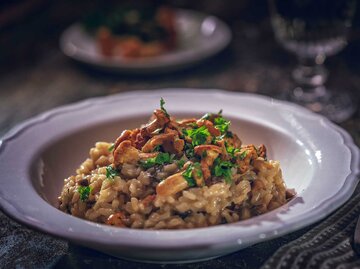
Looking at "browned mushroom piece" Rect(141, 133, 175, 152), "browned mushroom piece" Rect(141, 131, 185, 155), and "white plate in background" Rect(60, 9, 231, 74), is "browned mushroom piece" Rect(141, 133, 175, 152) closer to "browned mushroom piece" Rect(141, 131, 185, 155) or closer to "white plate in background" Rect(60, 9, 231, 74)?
"browned mushroom piece" Rect(141, 131, 185, 155)

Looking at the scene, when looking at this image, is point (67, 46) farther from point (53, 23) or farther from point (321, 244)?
point (321, 244)

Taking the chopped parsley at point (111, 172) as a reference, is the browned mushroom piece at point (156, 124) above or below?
above

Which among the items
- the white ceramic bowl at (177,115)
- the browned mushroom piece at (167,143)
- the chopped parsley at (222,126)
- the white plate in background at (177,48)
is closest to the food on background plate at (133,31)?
the white plate in background at (177,48)

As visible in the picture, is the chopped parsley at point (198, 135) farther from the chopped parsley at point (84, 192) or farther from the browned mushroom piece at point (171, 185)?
the chopped parsley at point (84, 192)

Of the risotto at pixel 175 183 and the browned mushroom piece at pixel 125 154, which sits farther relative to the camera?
the browned mushroom piece at pixel 125 154

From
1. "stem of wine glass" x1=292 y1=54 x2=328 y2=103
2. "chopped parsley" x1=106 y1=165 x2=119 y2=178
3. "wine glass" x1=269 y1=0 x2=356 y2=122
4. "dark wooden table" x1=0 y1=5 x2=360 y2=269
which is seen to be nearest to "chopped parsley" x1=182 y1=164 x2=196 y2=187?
"chopped parsley" x1=106 y1=165 x2=119 y2=178

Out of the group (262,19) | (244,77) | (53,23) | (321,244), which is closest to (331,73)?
(244,77)
